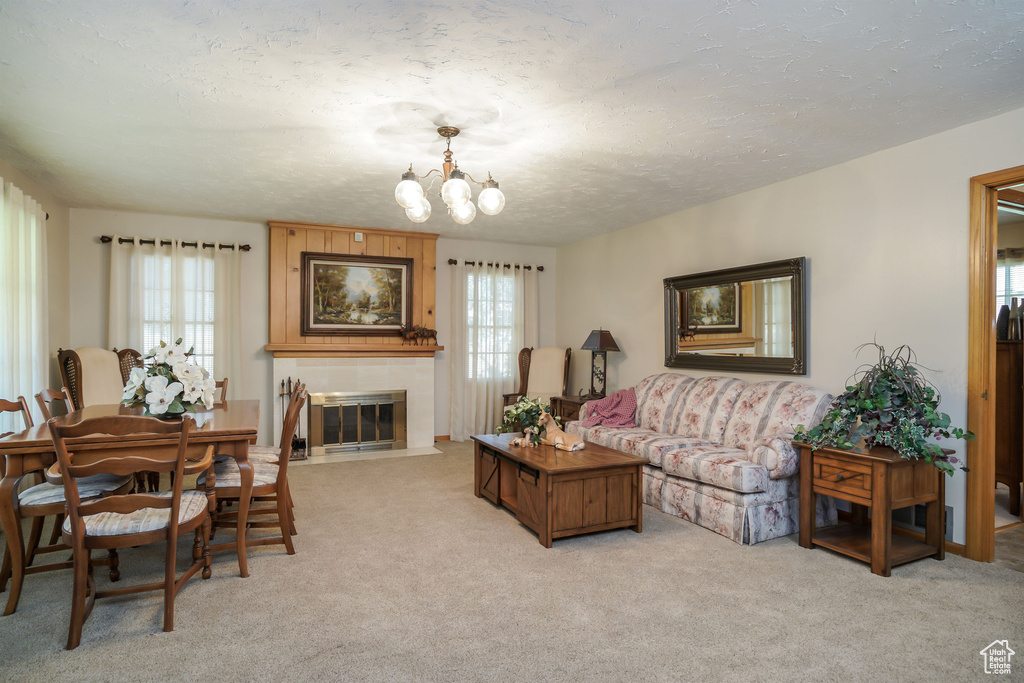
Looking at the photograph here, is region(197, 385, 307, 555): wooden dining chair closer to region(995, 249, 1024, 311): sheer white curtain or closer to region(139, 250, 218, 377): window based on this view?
region(139, 250, 218, 377): window

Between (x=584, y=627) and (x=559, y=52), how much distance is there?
247cm

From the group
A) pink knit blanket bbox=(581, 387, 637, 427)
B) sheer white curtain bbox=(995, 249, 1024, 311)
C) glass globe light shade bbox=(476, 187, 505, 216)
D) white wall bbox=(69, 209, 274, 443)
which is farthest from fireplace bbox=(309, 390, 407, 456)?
sheer white curtain bbox=(995, 249, 1024, 311)

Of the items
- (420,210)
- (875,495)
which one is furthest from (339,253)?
(875,495)

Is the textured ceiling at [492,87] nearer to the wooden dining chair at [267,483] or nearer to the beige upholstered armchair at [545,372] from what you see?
the wooden dining chair at [267,483]

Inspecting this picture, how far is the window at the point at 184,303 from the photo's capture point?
216 inches

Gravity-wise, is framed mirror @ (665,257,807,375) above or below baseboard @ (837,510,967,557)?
above

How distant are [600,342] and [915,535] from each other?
3.12 meters

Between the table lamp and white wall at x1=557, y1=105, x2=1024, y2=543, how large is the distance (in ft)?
3.19

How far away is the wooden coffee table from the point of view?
10.9 feet

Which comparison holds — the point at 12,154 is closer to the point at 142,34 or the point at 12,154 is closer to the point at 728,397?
the point at 142,34

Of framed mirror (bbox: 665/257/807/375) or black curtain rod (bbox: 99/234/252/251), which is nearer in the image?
framed mirror (bbox: 665/257/807/375)

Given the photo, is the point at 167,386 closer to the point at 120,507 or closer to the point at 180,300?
the point at 120,507

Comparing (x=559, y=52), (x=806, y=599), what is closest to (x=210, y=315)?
(x=559, y=52)

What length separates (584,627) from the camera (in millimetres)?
2354
